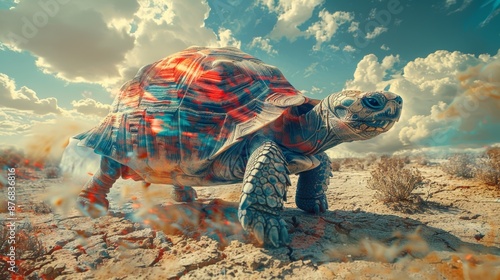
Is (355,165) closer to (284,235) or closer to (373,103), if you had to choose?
(373,103)

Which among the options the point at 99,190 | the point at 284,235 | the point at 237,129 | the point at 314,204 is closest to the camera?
the point at 284,235

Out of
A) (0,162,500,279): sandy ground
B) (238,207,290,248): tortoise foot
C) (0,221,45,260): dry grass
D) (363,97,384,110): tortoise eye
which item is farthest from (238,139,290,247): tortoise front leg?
(0,221,45,260): dry grass

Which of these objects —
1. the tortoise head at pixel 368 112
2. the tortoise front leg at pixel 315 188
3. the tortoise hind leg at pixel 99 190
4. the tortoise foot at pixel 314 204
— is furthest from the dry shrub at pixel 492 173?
the tortoise hind leg at pixel 99 190

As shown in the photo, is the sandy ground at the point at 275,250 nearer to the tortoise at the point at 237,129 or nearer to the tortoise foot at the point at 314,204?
the tortoise foot at the point at 314,204

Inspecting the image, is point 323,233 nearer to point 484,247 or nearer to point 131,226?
point 484,247

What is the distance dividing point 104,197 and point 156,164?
205cm

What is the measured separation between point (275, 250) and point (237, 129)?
153 cm

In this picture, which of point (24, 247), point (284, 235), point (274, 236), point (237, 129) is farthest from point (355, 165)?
point (24, 247)

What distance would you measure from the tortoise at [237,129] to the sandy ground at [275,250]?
416mm

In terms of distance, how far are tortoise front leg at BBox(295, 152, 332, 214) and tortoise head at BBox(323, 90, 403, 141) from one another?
1204 mm

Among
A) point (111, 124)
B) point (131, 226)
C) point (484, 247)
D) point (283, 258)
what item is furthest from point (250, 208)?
point (111, 124)

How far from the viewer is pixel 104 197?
17.3ft

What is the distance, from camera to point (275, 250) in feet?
9.43

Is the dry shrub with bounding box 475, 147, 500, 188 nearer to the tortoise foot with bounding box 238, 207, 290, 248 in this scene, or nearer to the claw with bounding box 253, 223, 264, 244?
the tortoise foot with bounding box 238, 207, 290, 248
